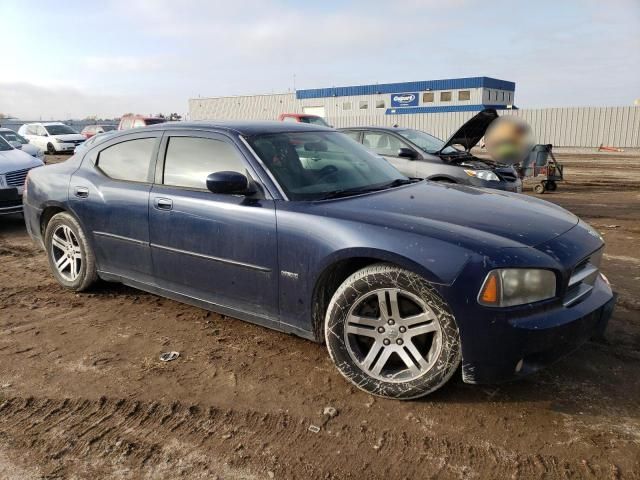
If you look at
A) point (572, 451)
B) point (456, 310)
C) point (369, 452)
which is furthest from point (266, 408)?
point (572, 451)

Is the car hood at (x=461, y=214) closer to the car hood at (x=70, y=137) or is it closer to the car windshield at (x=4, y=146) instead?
the car windshield at (x=4, y=146)

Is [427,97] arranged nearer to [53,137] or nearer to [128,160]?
[53,137]

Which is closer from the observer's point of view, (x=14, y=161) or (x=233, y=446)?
(x=233, y=446)

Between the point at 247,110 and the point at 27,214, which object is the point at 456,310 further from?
the point at 247,110

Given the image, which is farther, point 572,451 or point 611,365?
point 611,365

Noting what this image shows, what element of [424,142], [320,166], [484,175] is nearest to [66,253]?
[320,166]

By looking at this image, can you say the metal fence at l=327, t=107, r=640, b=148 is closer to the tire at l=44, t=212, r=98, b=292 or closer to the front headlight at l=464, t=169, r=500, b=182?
the front headlight at l=464, t=169, r=500, b=182

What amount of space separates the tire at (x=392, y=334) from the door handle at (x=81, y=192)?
103 inches

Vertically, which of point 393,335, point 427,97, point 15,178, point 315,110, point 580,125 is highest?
point 427,97

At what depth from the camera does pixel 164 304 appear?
462 centimetres

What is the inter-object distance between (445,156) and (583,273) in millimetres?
6079

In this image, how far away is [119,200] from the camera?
4.20 meters

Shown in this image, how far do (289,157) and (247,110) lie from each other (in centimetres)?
4713

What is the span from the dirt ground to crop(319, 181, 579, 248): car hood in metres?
0.94
